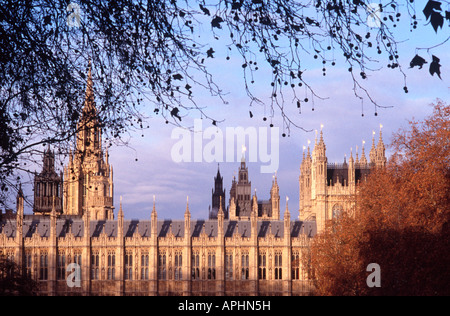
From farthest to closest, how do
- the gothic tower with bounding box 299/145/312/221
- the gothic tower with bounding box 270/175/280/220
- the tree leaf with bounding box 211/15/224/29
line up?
the gothic tower with bounding box 270/175/280/220, the gothic tower with bounding box 299/145/312/221, the tree leaf with bounding box 211/15/224/29

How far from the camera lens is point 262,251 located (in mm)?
66438

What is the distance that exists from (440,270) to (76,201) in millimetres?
67789

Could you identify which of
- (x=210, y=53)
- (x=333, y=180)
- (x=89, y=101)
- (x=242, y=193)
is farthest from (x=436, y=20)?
(x=242, y=193)

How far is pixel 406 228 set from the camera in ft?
117

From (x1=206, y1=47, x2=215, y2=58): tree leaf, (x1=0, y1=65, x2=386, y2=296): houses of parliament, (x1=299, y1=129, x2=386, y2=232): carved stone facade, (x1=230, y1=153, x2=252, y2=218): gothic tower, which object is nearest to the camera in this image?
(x1=206, y1=47, x2=215, y2=58): tree leaf

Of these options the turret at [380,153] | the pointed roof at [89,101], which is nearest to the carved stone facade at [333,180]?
the turret at [380,153]

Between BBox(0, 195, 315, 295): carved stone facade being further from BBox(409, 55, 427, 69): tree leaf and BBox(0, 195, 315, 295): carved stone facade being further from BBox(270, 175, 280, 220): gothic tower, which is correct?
BBox(409, 55, 427, 69): tree leaf

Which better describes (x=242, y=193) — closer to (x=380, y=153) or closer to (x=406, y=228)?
(x=380, y=153)

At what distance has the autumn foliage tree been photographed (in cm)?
3394

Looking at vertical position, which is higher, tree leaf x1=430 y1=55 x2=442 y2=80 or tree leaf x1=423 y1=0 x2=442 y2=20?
tree leaf x1=423 y1=0 x2=442 y2=20

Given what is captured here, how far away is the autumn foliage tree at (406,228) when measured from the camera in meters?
33.9


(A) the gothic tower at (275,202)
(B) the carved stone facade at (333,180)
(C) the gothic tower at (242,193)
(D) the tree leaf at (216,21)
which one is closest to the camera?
A: (D) the tree leaf at (216,21)

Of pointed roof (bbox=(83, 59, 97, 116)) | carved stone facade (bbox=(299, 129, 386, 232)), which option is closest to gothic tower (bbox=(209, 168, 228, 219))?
carved stone facade (bbox=(299, 129, 386, 232))

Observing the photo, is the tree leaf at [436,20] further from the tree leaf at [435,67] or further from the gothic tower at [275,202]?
the gothic tower at [275,202]
